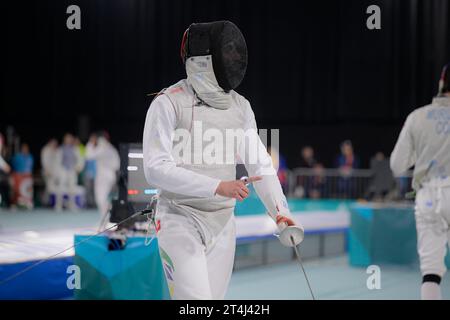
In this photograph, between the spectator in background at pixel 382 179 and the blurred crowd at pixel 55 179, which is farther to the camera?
the blurred crowd at pixel 55 179

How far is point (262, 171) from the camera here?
2486mm

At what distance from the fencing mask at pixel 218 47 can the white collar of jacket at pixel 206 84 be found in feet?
0.05

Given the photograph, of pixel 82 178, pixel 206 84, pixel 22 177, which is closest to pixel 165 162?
pixel 206 84

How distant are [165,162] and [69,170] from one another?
8865 mm

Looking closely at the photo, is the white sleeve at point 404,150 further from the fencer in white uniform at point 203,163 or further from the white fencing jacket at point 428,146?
the fencer in white uniform at point 203,163

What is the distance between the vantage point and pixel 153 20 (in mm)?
4168

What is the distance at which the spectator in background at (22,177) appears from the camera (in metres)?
10.9

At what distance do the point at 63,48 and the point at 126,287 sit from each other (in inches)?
96.3

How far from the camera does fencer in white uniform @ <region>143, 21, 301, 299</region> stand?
2.25 meters

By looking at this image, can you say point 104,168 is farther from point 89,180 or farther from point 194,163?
point 194,163

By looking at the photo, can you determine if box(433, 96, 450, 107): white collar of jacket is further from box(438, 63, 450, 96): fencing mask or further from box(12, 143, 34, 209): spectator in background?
box(12, 143, 34, 209): spectator in background

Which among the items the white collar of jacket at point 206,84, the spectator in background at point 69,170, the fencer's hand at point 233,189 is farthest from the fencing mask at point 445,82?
the spectator in background at point 69,170

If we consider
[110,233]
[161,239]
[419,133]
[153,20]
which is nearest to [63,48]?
[153,20]

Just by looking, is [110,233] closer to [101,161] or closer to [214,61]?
[214,61]
